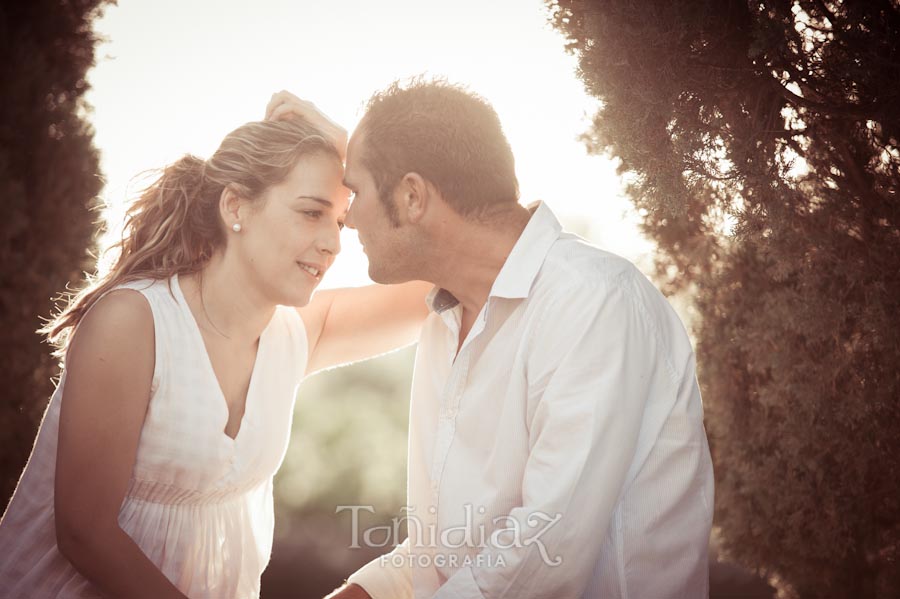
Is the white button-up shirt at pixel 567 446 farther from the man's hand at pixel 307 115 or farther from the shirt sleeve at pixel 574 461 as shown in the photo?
the man's hand at pixel 307 115

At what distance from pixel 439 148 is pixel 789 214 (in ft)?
4.56

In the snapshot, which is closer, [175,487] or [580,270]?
[580,270]

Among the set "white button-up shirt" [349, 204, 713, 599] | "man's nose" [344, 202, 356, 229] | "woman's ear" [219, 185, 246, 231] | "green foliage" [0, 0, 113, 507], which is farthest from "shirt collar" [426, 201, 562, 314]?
"green foliage" [0, 0, 113, 507]

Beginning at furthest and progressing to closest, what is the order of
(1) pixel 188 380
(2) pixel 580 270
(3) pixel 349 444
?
(3) pixel 349 444 → (1) pixel 188 380 → (2) pixel 580 270

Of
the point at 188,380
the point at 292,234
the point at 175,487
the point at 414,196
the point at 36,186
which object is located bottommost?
the point at 175,487

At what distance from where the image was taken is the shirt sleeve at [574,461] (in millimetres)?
2176

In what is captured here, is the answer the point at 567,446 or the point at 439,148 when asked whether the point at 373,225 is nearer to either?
the point at 439,148

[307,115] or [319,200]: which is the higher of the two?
[307,115]

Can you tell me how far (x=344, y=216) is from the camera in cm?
320

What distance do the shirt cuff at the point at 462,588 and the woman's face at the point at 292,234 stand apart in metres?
1.31

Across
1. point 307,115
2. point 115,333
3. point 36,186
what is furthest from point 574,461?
point 36,186

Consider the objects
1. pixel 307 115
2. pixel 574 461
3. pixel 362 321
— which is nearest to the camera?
pixel 574 461

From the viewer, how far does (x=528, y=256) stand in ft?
8.84

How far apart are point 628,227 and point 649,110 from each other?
1.16 meters
